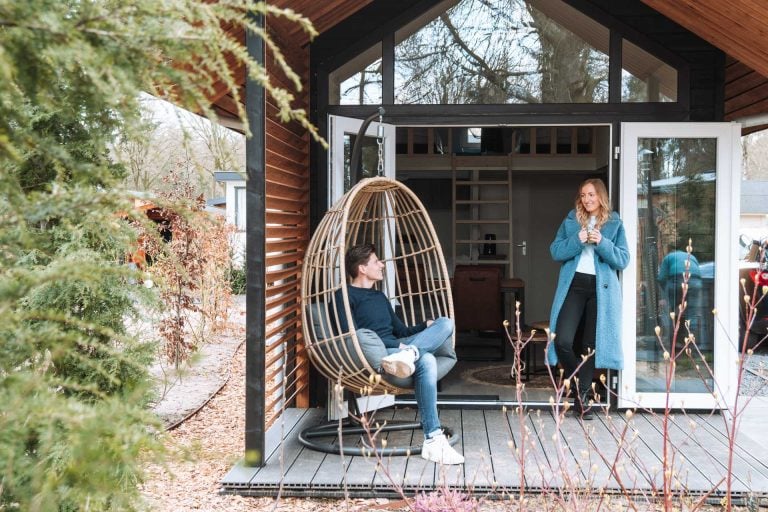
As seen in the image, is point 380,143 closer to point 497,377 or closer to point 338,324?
point 338,324

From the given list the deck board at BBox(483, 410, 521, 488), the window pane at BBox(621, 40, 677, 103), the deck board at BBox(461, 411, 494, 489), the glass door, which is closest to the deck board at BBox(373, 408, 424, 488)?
the deck board at BBox(461, 411, 494, 489)

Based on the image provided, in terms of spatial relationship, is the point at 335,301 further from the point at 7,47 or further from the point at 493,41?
the point at 7,47

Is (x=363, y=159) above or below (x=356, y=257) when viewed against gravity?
above

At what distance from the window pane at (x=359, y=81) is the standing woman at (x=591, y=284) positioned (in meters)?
1.59

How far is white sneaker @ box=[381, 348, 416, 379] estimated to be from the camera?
470 centimetres

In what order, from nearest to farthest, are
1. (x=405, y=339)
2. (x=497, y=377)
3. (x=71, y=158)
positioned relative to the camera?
1. (x=71, y=158)
2. (x=405, y=339)
3. (x=497, y=377)

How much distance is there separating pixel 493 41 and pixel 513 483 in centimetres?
313

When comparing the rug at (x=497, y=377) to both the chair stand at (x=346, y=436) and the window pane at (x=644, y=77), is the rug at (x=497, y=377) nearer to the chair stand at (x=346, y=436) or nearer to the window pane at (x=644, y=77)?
the chair stand at (x=346, y=436)

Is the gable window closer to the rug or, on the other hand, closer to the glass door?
the glass door

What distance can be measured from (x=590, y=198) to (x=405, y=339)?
1.62 meters

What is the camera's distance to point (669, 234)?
603 cm

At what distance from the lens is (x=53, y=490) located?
1248 mm

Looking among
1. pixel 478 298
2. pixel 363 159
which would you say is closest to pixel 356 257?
pixel 363 159

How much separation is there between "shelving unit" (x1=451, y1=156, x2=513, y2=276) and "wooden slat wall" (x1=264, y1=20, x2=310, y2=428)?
4.44 meters
